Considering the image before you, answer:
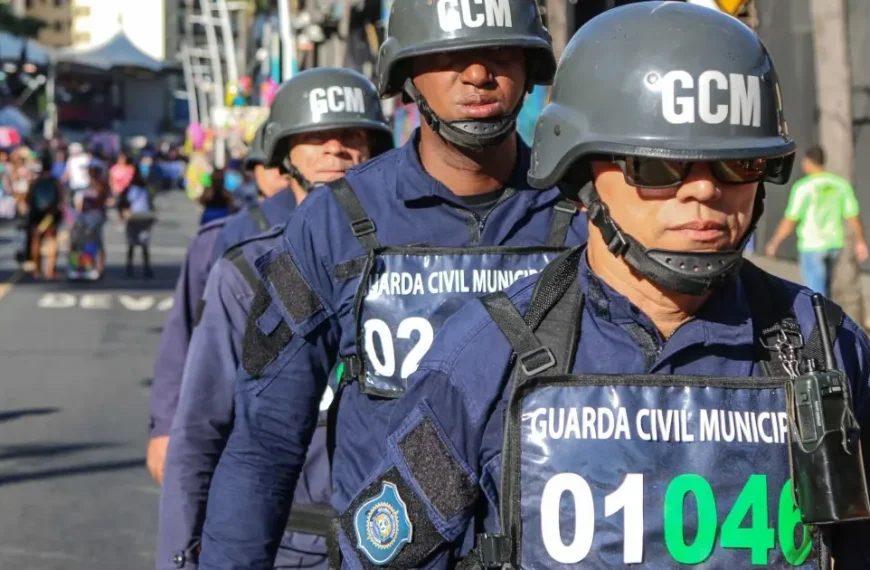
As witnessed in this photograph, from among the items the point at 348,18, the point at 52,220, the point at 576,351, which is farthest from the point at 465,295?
the point at 348,18

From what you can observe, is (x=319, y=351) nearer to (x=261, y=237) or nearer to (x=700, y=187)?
(x=261, y=237)

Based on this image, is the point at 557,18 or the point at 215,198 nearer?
the point at 557,18

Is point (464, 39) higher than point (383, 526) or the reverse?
higher

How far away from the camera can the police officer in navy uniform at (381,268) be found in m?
3.89

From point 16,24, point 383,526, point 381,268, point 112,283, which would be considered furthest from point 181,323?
point 16,24

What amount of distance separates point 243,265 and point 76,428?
7.39 m

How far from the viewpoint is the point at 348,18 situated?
118 feet

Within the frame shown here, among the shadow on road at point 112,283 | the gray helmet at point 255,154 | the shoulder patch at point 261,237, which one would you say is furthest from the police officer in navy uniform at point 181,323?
the shadow on road at point 112,283

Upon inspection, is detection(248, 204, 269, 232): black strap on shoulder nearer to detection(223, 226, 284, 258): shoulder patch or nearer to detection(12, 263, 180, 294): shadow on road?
detection(223, 226, 284, 258): shoulder patch

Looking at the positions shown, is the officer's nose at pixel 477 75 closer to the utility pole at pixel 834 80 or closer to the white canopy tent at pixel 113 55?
the utility pole at pixel 834 80

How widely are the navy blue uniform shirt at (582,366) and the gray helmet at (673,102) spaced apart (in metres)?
0.08

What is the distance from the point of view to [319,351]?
4.01 meters

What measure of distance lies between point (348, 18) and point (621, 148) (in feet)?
110

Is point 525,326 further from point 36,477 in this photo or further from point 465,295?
point 36,477
